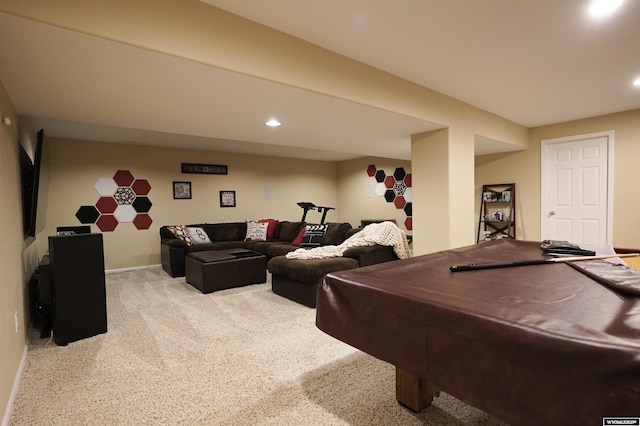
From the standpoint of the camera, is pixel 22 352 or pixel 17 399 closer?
pixel 17 399

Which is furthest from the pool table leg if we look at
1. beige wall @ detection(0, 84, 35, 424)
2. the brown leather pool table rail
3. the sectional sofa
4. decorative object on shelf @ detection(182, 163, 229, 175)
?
decorative object on shelf @ detection(182, 163, 229, 175)

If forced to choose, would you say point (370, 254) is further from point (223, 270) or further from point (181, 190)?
point (181, 190)

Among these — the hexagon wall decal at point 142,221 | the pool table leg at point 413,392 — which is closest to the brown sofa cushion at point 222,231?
the hexagon wall decal at point 142,221

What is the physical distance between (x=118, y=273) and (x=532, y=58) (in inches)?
247

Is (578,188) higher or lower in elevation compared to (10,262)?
higher

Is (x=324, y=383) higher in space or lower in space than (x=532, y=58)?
lower

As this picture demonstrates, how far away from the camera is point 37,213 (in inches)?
107

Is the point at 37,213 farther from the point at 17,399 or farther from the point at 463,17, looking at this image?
the point at 463,17

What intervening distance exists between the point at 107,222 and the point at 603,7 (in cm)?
662

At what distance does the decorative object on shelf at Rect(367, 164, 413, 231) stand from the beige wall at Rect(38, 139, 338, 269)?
1672mm

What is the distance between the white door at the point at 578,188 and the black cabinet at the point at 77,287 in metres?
6.01

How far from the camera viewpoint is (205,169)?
21.1 ft

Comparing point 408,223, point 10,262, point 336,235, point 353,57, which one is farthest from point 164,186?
point 408,223

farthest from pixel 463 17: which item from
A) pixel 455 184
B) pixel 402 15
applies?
pixel 455 184
